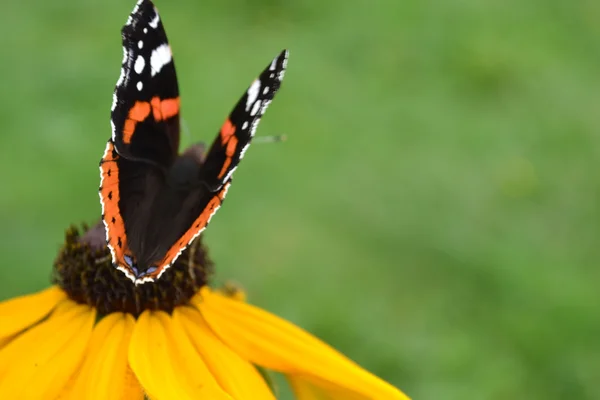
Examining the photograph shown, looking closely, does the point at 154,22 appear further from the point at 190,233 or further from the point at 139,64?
the point at 190,233

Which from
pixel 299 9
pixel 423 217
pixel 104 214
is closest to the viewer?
pixel 104 214

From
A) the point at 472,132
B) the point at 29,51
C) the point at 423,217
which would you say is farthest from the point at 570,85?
the point at 29,51

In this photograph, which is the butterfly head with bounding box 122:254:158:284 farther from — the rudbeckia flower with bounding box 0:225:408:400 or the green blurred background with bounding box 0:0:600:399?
the green blurred background with bounding box 0:0:600:399

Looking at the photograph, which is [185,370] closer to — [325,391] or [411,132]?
[325,391]

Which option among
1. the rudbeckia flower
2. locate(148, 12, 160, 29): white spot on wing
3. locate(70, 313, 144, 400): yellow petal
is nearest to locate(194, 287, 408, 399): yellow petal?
the rudbeckia flower

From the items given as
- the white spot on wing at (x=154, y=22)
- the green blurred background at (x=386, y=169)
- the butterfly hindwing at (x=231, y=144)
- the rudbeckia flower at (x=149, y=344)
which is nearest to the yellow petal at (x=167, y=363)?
the rudbeckia flower at (x=149, y=344)

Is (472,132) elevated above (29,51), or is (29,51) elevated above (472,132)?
(472,132)
